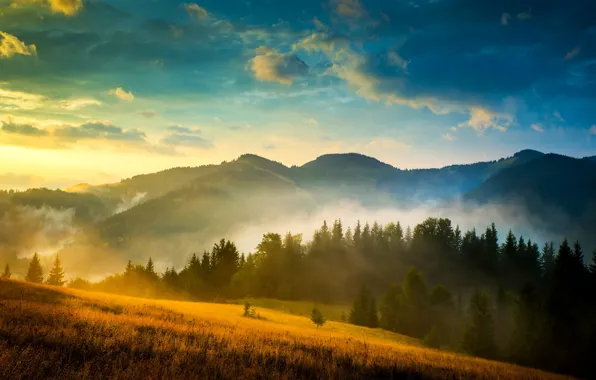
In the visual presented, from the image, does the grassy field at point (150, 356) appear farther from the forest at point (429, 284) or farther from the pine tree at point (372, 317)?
the pine tree at point (372, 317)

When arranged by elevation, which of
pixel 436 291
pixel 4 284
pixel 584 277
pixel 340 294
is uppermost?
pixel 4 284

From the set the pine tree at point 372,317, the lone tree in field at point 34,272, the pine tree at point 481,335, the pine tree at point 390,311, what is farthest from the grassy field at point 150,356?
the lone tree in field at point 34,272

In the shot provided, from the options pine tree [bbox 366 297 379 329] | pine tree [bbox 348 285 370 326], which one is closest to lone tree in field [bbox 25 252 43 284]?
pine tree [bbox 348 285 370 326]

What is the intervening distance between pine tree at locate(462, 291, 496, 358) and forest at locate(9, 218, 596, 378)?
0.64 ft

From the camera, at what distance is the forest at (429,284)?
73562 mm

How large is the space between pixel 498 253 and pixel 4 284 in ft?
536

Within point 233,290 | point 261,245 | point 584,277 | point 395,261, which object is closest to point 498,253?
point 395,261

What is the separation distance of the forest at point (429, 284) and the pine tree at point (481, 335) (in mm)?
196

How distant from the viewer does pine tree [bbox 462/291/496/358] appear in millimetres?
78938

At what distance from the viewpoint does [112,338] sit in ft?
46.1

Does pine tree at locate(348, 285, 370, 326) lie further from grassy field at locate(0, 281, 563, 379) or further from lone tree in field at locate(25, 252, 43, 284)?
lone tree in field at locate(25, 252, 43, 284)

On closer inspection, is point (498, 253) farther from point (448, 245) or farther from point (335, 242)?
point (335, 242)

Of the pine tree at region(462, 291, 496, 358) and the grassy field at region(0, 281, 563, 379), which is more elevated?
the grassy field at region(0, 281, 563, 379)

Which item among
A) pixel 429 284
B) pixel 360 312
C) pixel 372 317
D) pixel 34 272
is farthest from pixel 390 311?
pixel 34 272
